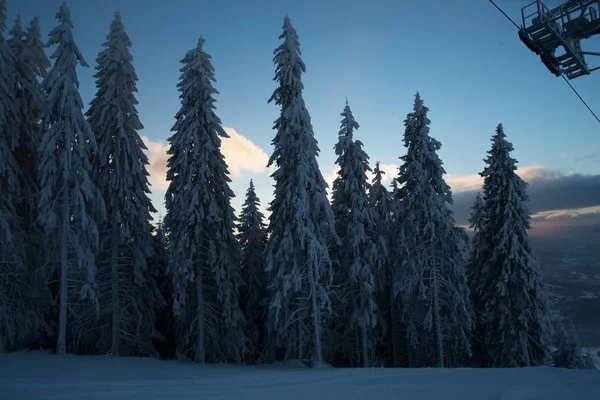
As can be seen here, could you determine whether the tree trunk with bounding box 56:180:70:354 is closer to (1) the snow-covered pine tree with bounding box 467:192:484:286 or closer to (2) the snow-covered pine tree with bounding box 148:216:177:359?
(2) the snow-covered pine tree with bounding box 148:216:177:359

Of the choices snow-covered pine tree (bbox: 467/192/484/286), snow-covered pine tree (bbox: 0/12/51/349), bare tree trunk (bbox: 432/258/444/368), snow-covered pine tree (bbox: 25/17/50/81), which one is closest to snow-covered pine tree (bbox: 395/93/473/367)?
bare tree trunk (bbox: 432/258/444/368)

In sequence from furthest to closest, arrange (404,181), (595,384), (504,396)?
(404,181)
(595,384)
(504,396)

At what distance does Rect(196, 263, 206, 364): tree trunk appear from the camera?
19.4 meters

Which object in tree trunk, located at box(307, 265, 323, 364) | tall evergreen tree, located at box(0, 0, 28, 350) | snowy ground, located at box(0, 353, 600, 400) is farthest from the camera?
tree trunk, located at box(307, 265, 323, 364)

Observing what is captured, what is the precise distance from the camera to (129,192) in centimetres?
2122

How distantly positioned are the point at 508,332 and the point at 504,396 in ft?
57.1

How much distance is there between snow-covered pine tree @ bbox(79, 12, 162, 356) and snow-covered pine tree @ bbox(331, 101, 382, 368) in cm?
1194

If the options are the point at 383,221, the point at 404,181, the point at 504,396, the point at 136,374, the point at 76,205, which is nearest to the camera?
the point at 504,396

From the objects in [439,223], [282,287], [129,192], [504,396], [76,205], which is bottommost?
[504,396]

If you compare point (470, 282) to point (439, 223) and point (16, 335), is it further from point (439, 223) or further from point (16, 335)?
point (16, 335)

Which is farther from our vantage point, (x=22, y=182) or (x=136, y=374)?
(x=22, y=182)

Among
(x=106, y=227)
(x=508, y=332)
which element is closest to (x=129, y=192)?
(x=106, y=227)

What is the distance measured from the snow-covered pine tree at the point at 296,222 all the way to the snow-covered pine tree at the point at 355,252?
3.27m

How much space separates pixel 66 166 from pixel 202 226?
23.2 ft
